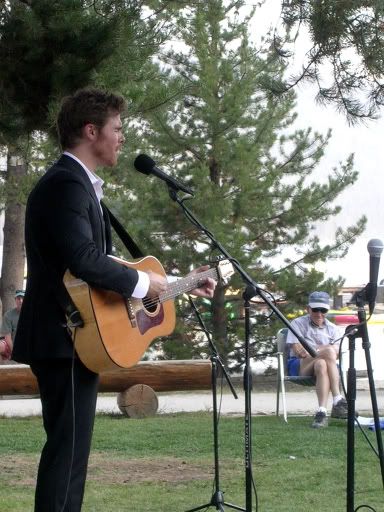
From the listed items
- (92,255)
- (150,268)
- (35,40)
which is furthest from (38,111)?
(92,255)

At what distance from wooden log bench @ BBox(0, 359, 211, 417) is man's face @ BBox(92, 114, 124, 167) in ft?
19.7

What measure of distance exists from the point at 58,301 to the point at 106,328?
21 centimetres

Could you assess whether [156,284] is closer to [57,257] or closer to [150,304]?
[150,304]

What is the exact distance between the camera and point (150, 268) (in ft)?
15.2

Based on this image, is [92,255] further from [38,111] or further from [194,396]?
[194,396]

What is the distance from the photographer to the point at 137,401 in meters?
10.5

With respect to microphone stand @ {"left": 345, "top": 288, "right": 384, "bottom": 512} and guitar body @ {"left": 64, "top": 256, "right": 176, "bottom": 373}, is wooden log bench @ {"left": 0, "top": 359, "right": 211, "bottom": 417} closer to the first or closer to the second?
microphone stand @ {"left": 345, "top": 288, "right": 384, "bottom": 512}

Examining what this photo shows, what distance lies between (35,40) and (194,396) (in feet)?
27.8

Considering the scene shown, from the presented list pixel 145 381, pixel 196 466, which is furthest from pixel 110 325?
pixel 145 381

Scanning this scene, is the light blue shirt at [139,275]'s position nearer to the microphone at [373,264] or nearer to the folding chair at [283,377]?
the microphone at [373,264]

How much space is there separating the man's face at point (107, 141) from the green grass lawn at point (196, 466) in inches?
95.5

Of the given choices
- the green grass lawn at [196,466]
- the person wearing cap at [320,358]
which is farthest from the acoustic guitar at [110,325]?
the person wearing cap at [320,358]

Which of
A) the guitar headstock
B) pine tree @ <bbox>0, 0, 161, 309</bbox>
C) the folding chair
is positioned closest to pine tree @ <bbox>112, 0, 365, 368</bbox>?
the folding chair

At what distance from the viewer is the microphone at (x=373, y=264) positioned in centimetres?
456
